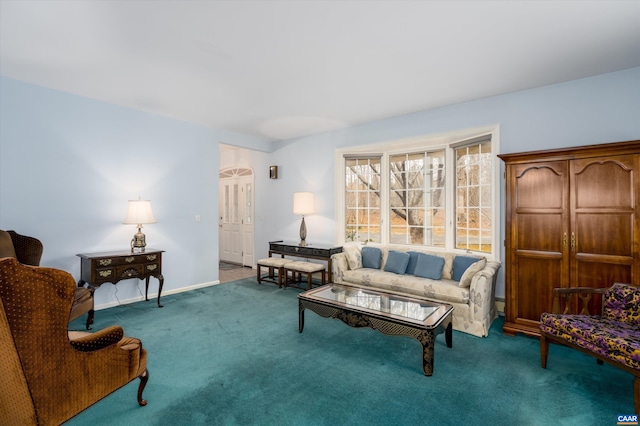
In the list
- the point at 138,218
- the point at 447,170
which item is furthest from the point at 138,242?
the point at 447,170

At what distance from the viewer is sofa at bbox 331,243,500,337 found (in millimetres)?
3236

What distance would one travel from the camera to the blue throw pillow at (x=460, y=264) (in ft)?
12.4

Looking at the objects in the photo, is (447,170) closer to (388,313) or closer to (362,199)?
(362,199)

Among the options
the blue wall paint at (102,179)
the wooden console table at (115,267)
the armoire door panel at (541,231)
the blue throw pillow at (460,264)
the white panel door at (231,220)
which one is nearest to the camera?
the armoire door panel at (541,231)

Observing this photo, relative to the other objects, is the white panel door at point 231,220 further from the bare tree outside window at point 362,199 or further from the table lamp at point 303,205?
the bare tree outside window at point 362,199

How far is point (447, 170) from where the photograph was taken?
14.5 ft

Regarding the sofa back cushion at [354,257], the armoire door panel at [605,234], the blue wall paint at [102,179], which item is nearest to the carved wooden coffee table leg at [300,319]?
the sofa back cushion at [354,257]

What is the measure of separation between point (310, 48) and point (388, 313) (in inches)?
95.0

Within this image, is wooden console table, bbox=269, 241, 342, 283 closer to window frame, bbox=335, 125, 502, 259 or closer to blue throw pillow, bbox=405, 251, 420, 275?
window frame, bbox=335, 125, 502, 259

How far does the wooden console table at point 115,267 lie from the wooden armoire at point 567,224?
4297 millimetres

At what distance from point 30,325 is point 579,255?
13.2 feet

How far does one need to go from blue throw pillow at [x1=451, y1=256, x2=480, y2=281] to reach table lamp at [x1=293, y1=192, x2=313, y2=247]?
2.42 metres

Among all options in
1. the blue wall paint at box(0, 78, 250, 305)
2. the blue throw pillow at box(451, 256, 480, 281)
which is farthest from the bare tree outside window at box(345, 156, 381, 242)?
the blue wall paint at box(0, 78, 250, 305)

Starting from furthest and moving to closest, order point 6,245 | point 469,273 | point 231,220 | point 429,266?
point 231,220 < point 429,266 < point 469,273 < point 6,245
